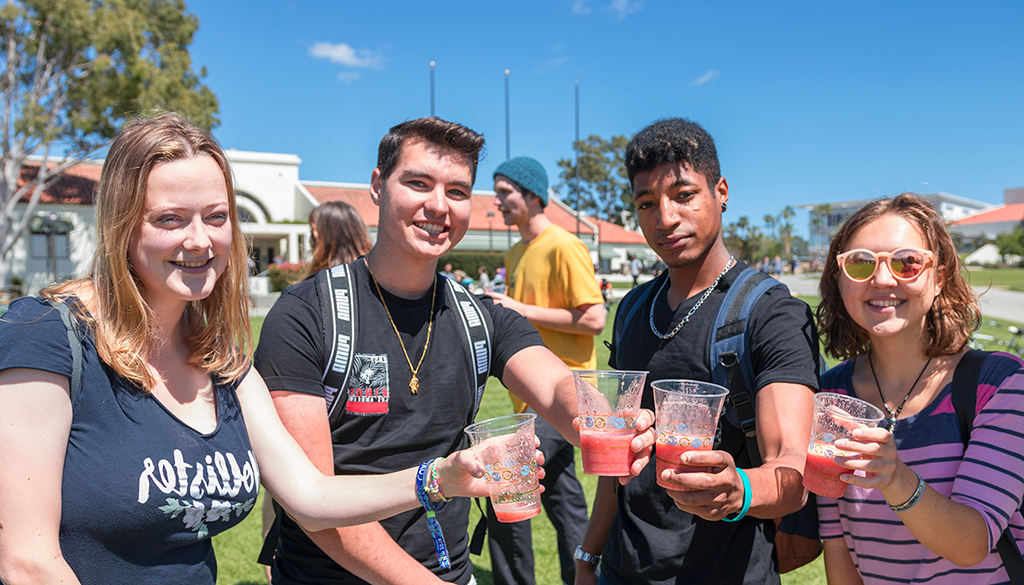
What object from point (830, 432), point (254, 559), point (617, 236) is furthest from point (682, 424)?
point (617, 236)

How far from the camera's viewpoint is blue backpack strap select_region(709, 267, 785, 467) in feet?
6.91

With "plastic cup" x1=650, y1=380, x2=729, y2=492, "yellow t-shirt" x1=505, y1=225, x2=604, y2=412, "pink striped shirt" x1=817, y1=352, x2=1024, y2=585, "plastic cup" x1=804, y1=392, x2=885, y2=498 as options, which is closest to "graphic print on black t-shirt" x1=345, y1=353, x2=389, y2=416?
"plastic cup" x1=650, y1=380, x2=729, y2=492

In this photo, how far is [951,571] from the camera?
6.35 feet

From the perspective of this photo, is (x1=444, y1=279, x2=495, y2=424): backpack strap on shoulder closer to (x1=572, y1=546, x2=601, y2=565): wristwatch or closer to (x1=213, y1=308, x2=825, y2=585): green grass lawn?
(x1=572, y1=546, x2=601, y2=565): wristwatch

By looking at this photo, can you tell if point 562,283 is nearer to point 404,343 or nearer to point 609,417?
point 404,343

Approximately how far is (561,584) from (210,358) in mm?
3298

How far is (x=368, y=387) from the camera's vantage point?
7.16 feet

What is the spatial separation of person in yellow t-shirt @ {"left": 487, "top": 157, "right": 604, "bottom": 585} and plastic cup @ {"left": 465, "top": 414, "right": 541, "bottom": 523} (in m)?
1.98

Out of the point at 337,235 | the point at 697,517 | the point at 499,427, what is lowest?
the point at 697,517

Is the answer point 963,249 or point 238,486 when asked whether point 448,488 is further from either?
point 963,249

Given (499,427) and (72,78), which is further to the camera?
(72,78)

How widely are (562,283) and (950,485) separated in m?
2.95

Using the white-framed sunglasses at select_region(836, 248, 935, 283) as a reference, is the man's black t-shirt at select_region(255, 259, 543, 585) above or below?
below

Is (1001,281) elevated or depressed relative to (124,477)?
depressed
